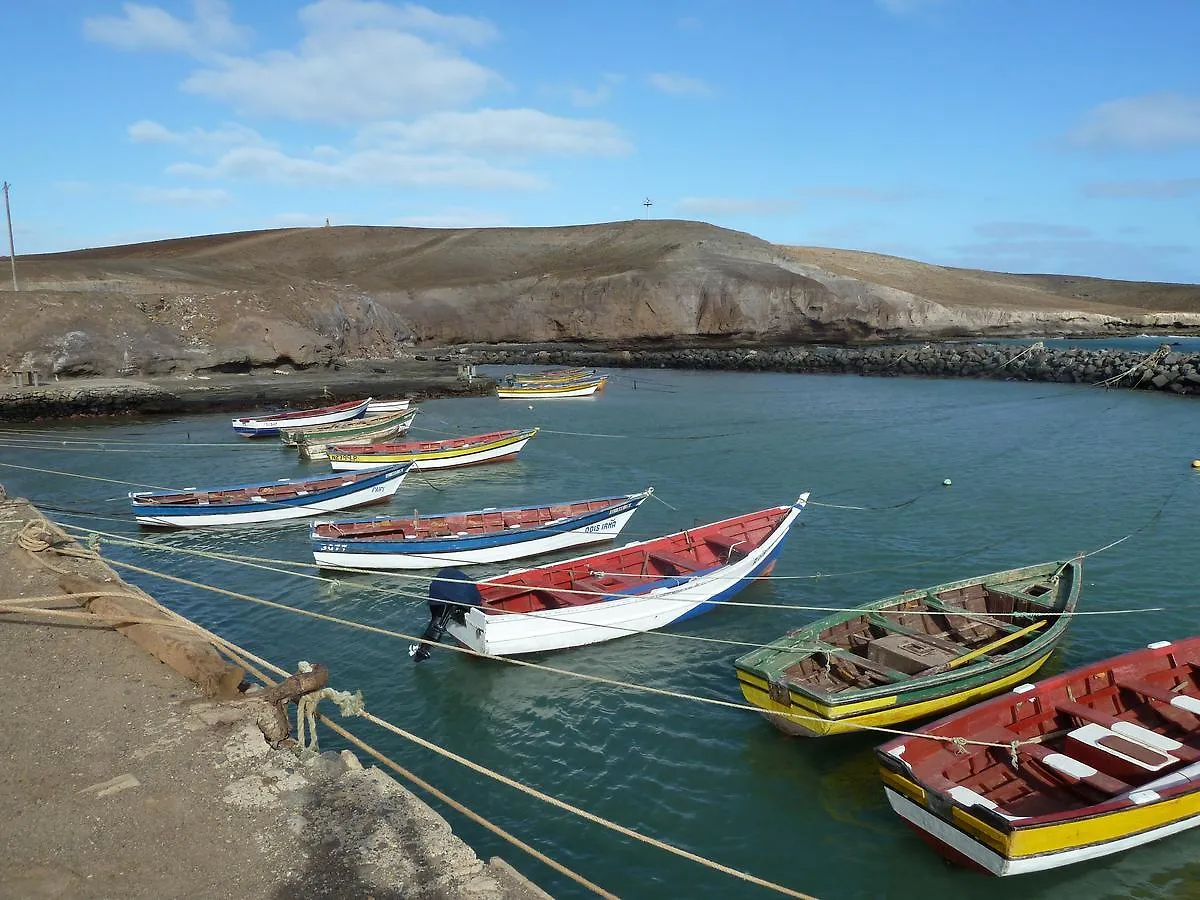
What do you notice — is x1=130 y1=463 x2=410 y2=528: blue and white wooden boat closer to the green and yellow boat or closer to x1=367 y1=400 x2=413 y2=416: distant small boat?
the green and yellow boat

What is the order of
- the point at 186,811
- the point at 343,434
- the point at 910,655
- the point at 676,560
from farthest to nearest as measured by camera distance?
1. the point at 343,434
2. the point at 676,560
3. the point at 910,655
4. the point at 186,811

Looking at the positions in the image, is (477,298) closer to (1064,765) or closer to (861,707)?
(861,707)

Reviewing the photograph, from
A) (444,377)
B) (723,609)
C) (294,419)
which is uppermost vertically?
(444,377)

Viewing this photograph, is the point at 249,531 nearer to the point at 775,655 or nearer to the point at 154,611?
the point at 154,611

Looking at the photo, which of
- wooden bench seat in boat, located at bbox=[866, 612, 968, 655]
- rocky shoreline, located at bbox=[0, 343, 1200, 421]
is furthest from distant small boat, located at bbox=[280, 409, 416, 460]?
wooden bench seat in boat, located at bbox=[866, 612, 968, 655]

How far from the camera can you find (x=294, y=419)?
38781mm

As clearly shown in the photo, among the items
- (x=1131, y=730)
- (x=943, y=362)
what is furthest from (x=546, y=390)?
(x=1131, y=730)

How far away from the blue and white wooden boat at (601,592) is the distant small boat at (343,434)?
18.9m

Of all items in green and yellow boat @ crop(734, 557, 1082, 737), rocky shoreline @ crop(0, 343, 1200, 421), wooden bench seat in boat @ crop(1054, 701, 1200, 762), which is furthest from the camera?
rocky shoreline @ crop(0, 343, 1200, 421)

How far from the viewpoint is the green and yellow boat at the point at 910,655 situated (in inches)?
412

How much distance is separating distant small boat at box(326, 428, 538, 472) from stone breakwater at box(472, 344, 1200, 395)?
3826 cm

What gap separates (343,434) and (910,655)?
27627mm

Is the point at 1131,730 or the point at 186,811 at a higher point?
the point at 186,811

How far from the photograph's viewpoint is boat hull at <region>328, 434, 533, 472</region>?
27.9m
